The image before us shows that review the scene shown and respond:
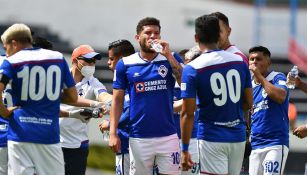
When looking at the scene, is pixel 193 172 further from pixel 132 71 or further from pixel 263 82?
pixel 132 71

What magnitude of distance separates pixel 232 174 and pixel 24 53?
7.94 ft

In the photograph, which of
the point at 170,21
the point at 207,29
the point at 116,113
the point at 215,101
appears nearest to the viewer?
the point at 207,29

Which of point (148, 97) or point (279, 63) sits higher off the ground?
point (148, 97)

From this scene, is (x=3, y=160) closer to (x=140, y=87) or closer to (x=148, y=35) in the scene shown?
(x=140, y=87)

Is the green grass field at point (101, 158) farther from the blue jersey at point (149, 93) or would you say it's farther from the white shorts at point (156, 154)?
the blue jersey at point (149, 93)

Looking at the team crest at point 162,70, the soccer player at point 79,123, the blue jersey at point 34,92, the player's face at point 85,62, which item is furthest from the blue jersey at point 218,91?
the player's face at point 85,62

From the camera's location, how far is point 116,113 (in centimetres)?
1080

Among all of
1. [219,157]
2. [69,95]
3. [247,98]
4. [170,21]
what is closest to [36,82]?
[69,95]

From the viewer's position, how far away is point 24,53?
10.1 metres

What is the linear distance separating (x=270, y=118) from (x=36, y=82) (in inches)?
131

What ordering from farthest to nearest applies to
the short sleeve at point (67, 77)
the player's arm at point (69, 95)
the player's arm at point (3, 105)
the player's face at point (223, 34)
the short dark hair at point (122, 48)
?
the short dark hair at point (122, 48), the player's face at point (223, 34), the player's arm at point (69, 95), the short sleeve at point (67, 77), the player's arm at point (3, 105)

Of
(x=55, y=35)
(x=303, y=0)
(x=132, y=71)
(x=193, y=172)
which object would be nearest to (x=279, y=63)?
(x=303, y=0)

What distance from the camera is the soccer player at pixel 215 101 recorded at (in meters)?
10.1

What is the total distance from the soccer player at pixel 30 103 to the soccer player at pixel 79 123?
6.57 ft
